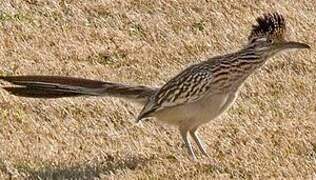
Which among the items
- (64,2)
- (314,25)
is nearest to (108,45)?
(64,2)

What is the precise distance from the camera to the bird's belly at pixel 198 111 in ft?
30.4

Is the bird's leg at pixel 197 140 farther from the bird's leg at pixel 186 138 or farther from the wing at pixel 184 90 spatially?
the wing at pixel 184 90

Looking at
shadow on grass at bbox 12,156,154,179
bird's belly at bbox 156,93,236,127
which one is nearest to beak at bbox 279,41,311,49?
bird's belly at bbox 156,93,236,127

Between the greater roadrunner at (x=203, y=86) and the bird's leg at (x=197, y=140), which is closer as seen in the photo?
the greater roadrunner at (x=203, y=86)

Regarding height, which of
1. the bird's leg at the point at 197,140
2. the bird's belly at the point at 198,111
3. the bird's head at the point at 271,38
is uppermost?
the bird's head at the point at 271,38

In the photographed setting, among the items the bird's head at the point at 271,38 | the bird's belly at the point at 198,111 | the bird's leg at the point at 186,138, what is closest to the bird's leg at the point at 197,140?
the bird's leg at the point at 186,138

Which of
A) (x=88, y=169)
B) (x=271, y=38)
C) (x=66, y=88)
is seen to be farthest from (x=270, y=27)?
(x=88, y=169)

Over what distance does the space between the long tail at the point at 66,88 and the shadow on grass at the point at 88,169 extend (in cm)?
63

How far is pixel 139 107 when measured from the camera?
10.7 meters

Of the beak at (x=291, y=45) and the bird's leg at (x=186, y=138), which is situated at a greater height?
the beak at (x=291, y=45)

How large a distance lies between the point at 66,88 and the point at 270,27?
197 cm

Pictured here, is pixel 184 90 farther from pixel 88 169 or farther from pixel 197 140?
pixel 88 169

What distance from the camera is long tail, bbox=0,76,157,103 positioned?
9547mm

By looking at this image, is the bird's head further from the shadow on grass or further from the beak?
the shadow on grass
